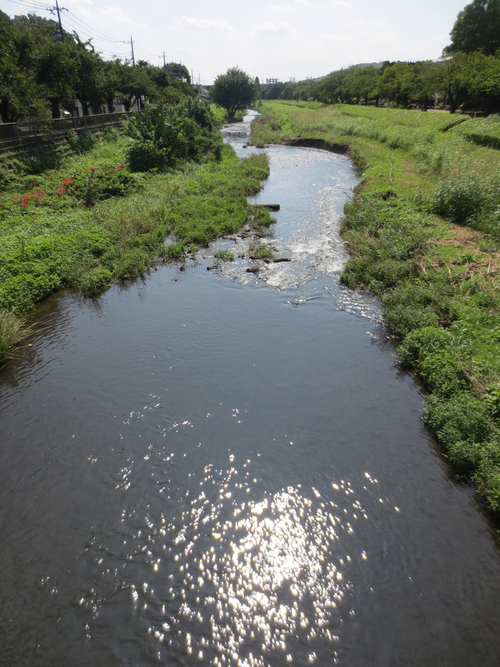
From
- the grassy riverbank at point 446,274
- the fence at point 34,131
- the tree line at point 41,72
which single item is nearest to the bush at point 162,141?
the fence at point 34,131

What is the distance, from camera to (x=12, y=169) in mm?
21125


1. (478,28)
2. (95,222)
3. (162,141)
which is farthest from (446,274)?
(478,28)

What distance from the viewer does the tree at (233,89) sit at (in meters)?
74.4

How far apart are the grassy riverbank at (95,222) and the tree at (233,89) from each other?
59520 millimetres

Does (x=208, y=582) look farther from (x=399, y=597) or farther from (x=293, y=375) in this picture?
(x=293, y=375)

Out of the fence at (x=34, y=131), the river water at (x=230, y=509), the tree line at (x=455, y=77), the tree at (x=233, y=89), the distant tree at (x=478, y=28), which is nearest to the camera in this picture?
the river water at (x=230, y=509)

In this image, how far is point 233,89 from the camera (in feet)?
250

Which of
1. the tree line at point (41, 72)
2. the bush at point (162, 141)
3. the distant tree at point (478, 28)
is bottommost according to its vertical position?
the bush at point (162, 141)

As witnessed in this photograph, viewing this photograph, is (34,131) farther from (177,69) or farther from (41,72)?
(177,69)

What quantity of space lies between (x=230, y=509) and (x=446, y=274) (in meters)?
10.6

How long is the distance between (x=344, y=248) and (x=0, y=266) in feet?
47.0

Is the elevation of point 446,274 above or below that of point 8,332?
above

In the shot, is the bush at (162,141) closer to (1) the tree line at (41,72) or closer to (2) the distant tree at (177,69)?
(1) the tree line at (41,72)

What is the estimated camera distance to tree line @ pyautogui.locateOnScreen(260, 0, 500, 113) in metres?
39.2
